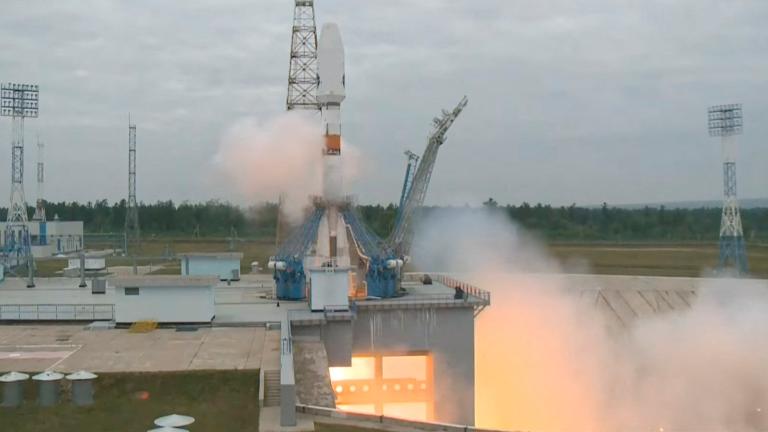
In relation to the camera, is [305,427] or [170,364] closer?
[305,427]

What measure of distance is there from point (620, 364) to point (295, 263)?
20084mm

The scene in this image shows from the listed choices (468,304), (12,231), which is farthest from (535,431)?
(12,231)

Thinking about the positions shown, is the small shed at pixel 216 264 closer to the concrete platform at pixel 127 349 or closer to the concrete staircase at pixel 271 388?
the concrete platform at pixel 127 349

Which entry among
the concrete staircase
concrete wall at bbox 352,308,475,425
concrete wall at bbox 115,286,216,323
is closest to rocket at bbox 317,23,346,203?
concrete wall at bbox 352,308,475,425

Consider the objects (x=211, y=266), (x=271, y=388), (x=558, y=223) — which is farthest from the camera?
(x=558, y=223)

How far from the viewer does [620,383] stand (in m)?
40.8

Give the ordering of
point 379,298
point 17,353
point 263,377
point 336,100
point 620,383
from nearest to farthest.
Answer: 1. point 263,377
2. point 17,353
3. point 379,298
4. point 336,100
5. point 620,383

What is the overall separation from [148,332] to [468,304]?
13221 mm

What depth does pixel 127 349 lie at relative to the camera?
79.6 ft

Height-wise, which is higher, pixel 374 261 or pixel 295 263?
pixel 374 261

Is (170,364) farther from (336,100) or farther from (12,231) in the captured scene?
(12,231)

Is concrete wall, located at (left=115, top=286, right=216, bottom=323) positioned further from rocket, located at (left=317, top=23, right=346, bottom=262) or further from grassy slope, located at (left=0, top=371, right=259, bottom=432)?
rocket, located at (left=317, top=23, right=346, bottom=262)

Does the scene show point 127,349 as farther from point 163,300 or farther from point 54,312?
point 54,312

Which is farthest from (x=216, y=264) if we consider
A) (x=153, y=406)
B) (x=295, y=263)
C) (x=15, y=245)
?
(x=153, y=406)
